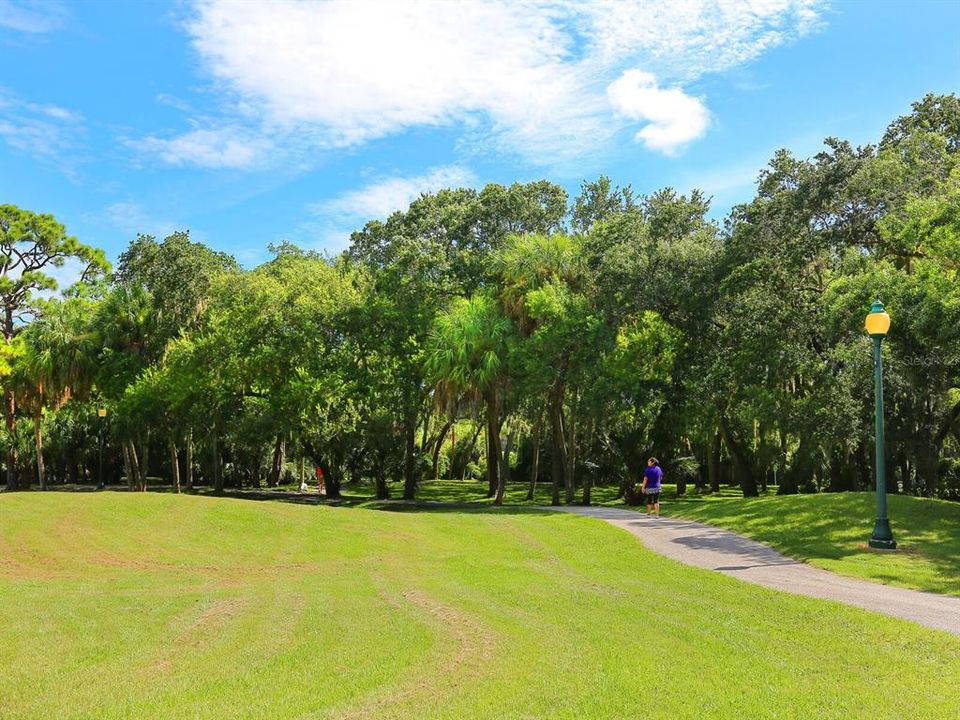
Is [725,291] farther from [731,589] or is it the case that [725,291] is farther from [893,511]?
[731,589]

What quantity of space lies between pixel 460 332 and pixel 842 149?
14546mm

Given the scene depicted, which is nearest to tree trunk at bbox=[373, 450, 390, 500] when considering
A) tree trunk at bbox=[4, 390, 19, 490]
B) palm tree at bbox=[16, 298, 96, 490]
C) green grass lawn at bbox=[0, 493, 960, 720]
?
palm tree at bbox=[16, 298, 96, 490]

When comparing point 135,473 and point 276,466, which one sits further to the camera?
point 135,473

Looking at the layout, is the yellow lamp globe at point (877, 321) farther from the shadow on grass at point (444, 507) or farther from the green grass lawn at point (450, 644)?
the shadow on grass at point (444, 507)

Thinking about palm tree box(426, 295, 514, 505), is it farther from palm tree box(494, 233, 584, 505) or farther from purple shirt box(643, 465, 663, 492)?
purple shirt box(643, 465, 663, 492)

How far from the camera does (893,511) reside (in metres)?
17.6

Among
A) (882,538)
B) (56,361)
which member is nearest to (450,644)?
(882,538)

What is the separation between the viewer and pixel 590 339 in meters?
25.0

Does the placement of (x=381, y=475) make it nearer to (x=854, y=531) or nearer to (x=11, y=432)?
(x=854, y=531)

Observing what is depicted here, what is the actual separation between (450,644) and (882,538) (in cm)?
1000

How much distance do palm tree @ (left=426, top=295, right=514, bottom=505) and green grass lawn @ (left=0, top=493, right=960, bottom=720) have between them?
459 inches

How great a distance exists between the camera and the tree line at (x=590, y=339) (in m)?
23.1

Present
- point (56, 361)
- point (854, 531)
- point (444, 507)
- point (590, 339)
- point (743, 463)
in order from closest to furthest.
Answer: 1. point (854, 531)
2. point (590, 339)
3. point (444, 507)
4. point (743, 463)
5. point (56, 361)

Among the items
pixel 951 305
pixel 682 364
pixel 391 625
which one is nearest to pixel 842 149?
pixel 682 364
